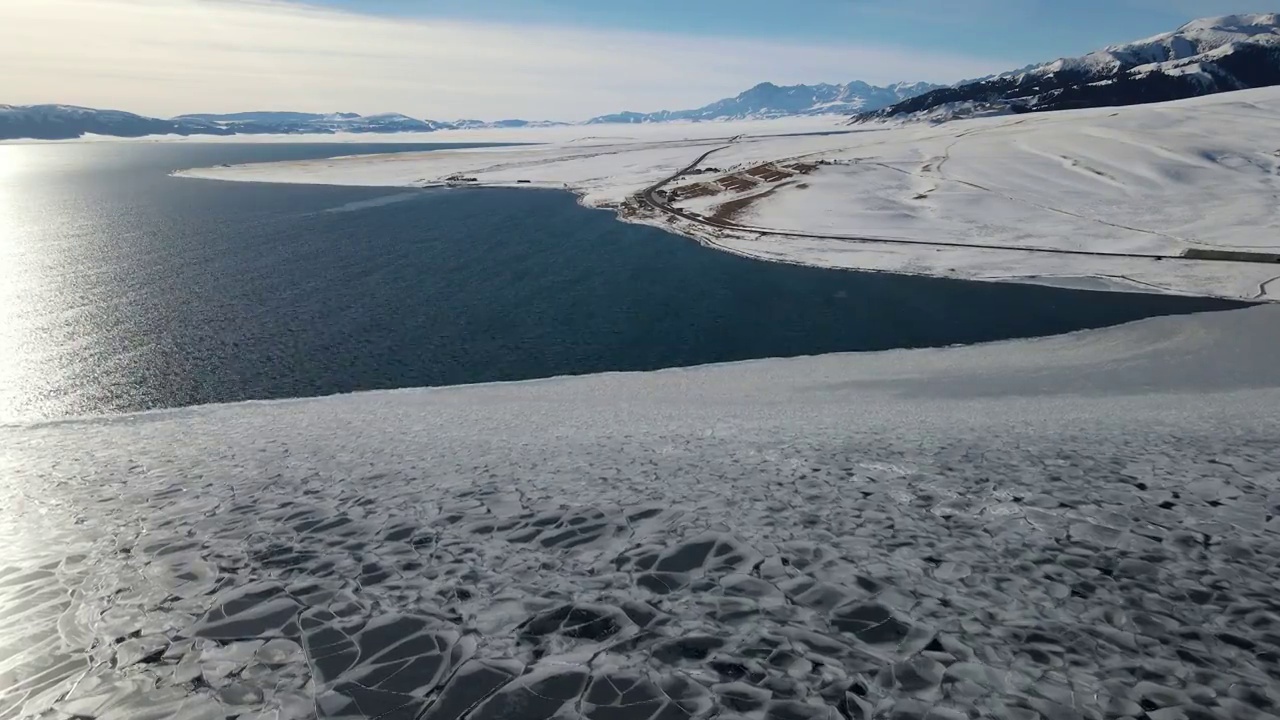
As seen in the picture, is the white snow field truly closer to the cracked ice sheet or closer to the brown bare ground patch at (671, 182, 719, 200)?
the brown bare ground patch at (671, 182, 719, 200)

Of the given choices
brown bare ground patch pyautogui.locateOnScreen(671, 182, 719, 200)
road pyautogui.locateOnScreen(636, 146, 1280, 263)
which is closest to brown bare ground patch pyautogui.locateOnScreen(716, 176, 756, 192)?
brown bare ground patch pyautogui.locateOnScreen(671, 182, 719, 200)

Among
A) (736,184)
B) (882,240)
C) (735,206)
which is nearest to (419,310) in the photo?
(882,240)

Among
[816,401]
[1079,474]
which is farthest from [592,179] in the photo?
[1079,474]

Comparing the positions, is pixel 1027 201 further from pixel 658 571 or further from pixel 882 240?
pixel 658 571

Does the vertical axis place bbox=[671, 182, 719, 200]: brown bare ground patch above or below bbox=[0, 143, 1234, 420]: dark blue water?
above

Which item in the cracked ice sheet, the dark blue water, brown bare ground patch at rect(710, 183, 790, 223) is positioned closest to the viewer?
the cracked ice sheet
